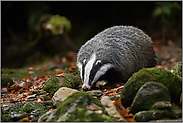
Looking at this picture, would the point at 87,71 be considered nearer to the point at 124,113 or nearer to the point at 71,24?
the point at 124,113

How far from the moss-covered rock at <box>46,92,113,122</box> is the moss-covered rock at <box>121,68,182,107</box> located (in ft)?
1.74

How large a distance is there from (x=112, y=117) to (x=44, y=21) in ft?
29.2

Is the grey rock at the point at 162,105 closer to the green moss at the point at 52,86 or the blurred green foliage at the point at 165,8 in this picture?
the green moss at the point at 52,86

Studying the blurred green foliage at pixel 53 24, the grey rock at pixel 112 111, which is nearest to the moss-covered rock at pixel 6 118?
the grey rock at pixel 112 111

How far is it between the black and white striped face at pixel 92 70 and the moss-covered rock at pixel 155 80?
1182 millimetres

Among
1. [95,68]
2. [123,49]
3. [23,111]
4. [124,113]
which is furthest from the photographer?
[123,49]

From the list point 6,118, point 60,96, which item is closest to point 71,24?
point 60,96

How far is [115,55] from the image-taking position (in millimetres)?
4930

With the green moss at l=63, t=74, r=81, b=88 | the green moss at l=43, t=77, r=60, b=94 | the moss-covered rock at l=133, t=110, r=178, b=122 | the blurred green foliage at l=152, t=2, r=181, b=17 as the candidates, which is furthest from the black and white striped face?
the blurred green foliage at l=152, t=2, r=181, b=17

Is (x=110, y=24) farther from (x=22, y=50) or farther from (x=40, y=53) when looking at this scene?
(x=22, y=50)

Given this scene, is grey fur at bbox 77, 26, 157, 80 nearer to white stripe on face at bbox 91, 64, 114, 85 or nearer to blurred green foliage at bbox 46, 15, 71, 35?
white stripe on face at bbox 91, 64, 114, 85

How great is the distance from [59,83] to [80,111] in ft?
6.22

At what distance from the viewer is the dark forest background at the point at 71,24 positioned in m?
11.4

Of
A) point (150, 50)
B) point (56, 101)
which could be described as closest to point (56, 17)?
point (150, 50)
